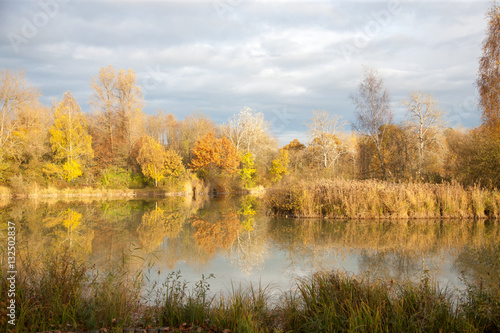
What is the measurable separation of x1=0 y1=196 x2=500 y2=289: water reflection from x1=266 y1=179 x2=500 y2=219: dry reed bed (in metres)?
0.96

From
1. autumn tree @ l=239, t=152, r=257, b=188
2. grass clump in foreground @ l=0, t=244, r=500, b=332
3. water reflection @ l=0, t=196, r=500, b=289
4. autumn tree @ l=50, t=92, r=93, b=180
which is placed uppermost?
autumn tree @ l=50, t=92, r=93, b=180

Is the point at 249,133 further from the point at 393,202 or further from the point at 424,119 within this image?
the point at 393,202

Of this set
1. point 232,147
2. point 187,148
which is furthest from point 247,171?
point 187,148

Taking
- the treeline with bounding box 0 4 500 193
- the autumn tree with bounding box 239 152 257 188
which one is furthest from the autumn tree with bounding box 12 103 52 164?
the autumn tree with bounding box 239 152 257 188

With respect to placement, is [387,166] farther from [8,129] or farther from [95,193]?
[8,129]

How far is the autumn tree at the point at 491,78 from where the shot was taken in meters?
19.7

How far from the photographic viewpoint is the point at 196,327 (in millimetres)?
4051

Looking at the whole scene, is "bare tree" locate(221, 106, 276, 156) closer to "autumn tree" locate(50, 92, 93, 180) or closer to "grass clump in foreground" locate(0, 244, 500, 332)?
"autumn tree" locate(50, 92, 93, 180)

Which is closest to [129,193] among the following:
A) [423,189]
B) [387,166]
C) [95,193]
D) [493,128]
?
[95,193]

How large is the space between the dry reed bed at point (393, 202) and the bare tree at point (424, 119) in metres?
15.2

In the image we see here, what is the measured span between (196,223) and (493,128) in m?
17.5

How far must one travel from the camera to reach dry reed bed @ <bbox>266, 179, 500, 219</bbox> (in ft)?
46.0

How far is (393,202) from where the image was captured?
14188 mm

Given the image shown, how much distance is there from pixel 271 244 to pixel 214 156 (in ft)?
90.2
